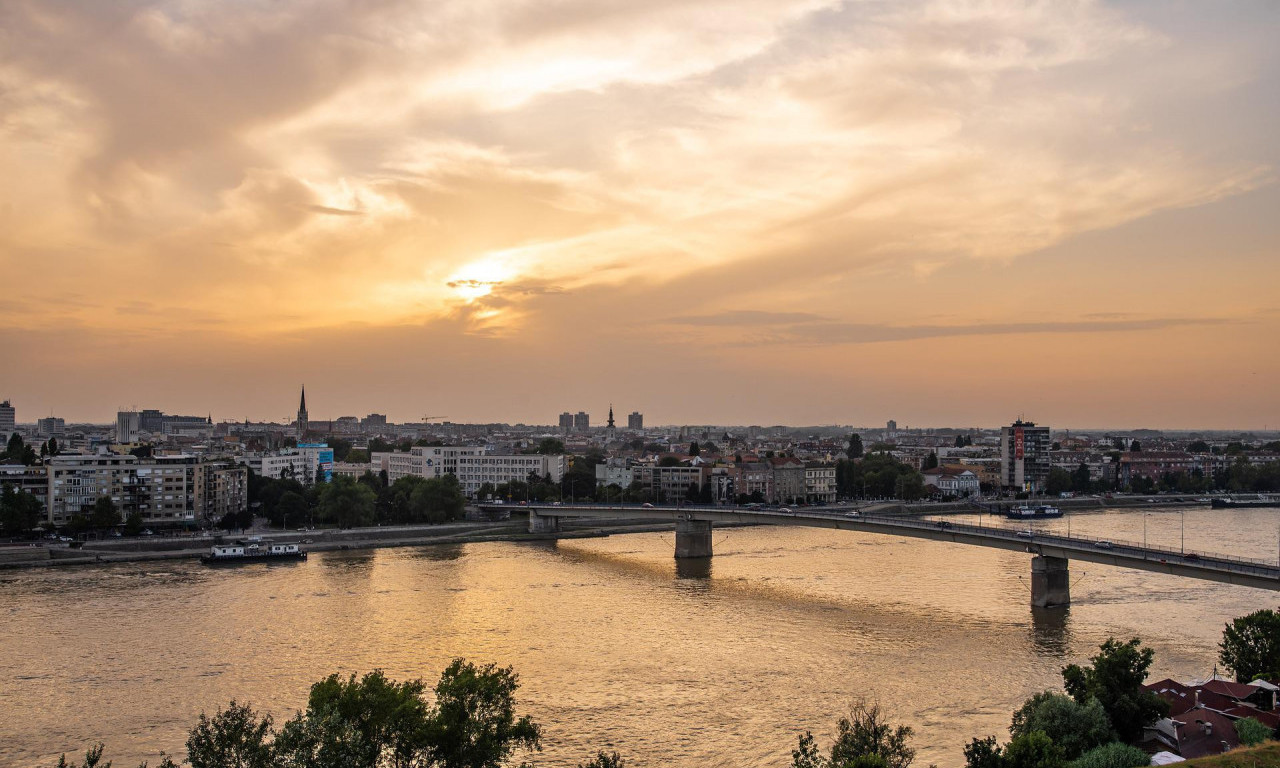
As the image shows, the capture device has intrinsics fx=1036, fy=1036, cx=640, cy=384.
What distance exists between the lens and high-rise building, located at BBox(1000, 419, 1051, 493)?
2370 inches

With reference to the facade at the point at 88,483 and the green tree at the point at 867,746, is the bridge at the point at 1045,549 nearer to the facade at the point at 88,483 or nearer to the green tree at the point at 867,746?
the green tree at the point at 867,746

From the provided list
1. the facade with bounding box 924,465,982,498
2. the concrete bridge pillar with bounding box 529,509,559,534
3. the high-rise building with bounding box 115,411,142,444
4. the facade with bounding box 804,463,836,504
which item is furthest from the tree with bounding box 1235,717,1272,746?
the high-rise building with bounding box 115,411,142,444

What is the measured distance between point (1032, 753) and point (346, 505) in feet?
91.8

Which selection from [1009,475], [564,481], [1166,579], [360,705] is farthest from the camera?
[1009,475]

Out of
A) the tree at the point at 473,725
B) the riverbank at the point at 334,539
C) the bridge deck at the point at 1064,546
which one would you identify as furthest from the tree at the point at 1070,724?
the riverbank at the point at 334,539

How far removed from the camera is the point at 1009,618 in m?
18.6

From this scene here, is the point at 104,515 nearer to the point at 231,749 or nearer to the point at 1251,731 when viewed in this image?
the point at 231,749

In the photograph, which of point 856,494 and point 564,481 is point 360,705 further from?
point 856,494

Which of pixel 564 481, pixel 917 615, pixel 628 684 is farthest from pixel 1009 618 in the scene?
pixel 564 481

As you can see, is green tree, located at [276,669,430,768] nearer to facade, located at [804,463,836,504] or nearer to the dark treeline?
the dark treeline

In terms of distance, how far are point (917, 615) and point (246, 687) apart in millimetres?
11365

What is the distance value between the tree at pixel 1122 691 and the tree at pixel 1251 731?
2.48 feet

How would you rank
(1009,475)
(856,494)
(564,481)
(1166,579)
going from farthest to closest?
1. (1009,475)
2. (856,494)
3. (564,481)
4. (1166,579)

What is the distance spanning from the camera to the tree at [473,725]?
8.82 metres
